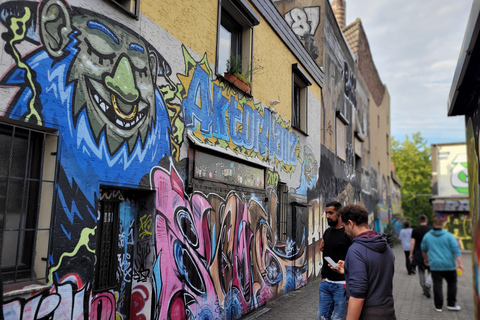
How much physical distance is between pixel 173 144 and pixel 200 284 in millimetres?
1931

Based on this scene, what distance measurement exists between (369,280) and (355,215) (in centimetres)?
52

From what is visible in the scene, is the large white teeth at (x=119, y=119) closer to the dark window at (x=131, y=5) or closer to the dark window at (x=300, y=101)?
the dark window at (x=131, y=5)

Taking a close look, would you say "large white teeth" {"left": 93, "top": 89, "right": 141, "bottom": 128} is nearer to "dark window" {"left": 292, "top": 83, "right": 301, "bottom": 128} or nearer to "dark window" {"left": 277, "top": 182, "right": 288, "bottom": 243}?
"dark window" {"left": 277, "top": 182, "right": 288, "bottom": 243}

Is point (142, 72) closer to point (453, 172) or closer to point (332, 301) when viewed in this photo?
point (332, 301)

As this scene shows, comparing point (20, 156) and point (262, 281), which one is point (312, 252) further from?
point (20, 156)

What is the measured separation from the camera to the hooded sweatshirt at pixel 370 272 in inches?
109

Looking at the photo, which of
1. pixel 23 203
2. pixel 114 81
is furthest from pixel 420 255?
pixel 23 203

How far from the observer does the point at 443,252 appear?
6.71 m

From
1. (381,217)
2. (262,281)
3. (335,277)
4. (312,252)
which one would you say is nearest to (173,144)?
(335,277)

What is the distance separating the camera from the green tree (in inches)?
1526

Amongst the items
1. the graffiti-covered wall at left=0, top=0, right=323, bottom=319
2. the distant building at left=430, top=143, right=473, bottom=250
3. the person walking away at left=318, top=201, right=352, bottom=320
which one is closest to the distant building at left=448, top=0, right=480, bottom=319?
the person walking away at left=318, top=201, right=352, bottom=320

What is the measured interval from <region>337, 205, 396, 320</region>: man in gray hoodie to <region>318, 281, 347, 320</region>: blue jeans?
1375 millimetres

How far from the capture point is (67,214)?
3.36m

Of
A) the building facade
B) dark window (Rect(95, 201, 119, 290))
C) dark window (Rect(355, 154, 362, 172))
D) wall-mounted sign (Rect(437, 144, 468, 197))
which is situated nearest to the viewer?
the building facade
